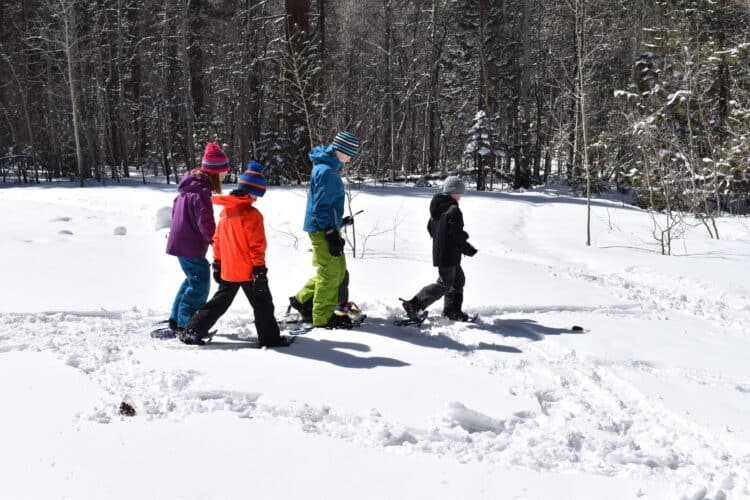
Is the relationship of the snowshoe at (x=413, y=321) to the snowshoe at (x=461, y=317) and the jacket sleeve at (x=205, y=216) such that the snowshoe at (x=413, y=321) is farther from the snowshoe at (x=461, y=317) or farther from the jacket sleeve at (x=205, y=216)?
the jacket sleeve at (x=205, y=216)

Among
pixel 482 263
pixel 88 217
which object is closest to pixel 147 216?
pixel 88 217

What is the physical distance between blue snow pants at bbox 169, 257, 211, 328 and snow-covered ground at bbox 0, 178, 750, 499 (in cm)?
37

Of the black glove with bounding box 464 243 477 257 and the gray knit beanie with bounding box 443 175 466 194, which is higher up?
the gray knit beanie with bounding box 443 175 466 194

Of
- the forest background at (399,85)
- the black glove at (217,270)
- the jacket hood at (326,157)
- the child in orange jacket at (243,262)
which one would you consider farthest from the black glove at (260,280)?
the forest background at (399,85)

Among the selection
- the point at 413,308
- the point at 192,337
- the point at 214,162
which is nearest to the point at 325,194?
the point at 214,162

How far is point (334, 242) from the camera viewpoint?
5.39 meters

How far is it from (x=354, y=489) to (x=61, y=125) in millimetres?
27399

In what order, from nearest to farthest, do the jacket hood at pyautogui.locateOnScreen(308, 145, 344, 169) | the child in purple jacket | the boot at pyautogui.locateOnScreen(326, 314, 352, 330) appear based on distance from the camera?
the child in purple jacket, the jacket hood at pyautogui.locateOnScreen(308, 145, 344, 169), the boot at pyautogui.locateOnScreen(326, 314, 352, 330)

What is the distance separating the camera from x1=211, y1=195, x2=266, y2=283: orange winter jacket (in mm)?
4926

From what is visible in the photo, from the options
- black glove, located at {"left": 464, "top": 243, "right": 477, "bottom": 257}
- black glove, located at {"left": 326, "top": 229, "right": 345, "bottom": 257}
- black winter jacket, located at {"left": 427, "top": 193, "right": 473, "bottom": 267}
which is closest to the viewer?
black glove, located at {"left": 326, "top": 229, "right": 345, "bottom": 257}

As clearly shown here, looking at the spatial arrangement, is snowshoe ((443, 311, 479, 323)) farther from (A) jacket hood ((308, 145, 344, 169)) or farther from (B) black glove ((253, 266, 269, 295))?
(B) black glove ((253, 266, 269, 295))

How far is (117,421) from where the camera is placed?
337 cm

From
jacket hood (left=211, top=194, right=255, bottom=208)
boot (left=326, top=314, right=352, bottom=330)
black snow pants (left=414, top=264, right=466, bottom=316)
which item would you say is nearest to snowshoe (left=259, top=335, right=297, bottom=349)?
boot (left=326, top=314, right=352, bottom=330)

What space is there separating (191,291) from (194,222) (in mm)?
629
